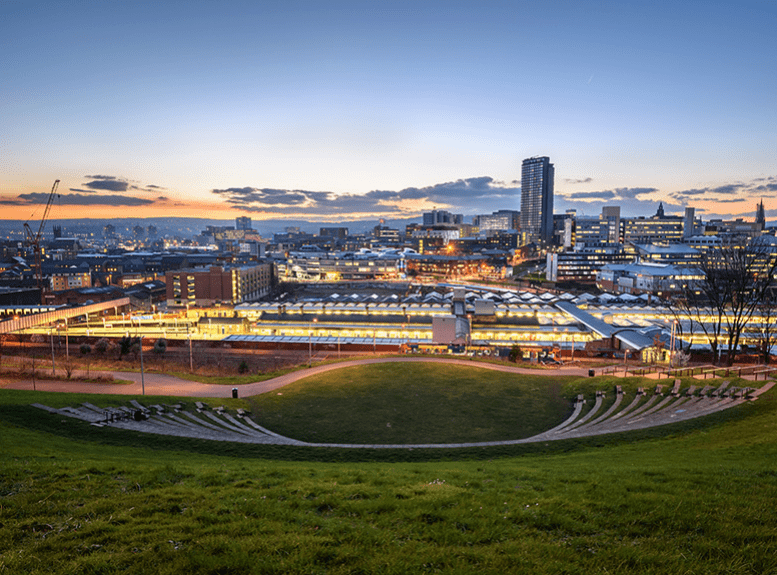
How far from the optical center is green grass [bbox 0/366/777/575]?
785 cm

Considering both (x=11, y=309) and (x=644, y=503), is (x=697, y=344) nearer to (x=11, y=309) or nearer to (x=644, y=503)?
(x=644, y=503)

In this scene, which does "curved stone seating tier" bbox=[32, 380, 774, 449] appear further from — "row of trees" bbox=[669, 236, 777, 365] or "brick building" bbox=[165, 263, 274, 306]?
"brick building" bbox=[165, 263, 274, 306]

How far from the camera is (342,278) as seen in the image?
6781 inches

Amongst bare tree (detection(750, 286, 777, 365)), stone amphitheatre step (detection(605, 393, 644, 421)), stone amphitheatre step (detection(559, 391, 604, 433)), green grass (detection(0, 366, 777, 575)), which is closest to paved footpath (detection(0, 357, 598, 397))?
stone amphitheatre step (detection(559, 391, 604, 433))

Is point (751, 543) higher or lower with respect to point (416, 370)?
higher

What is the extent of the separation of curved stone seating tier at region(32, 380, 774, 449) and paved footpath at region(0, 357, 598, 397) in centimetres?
697

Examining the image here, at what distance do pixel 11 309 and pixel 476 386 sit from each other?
9180cm

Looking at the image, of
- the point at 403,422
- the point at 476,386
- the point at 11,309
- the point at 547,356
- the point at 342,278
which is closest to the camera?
the point at 403,422

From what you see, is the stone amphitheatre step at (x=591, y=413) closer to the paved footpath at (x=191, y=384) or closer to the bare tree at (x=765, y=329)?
the paved footpath at (x=191, y=384)

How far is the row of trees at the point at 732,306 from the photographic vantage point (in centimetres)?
4407

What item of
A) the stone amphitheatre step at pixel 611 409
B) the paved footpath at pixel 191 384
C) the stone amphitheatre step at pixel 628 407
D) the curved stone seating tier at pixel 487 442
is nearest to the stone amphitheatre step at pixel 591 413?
the curved stone seating tier at pixel 487 442

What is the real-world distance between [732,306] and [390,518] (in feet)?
196

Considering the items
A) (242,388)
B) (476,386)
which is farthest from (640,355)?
(242,388)

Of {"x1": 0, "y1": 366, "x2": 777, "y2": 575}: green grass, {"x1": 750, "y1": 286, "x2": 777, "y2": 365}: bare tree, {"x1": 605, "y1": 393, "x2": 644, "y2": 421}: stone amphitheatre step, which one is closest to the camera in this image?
{"x1": 0, "y1": 366, "x2": 777, "y2": 575}: green grass
